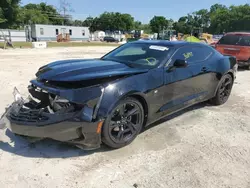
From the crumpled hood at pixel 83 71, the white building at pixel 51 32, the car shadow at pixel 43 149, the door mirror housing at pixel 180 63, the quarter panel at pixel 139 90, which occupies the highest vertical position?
the white building at pixel 51 32

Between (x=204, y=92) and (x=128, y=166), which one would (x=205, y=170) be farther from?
(x=204, y=92)

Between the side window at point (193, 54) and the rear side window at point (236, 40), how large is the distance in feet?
20.4

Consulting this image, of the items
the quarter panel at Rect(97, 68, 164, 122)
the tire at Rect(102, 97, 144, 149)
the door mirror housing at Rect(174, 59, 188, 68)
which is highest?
the door mirror housing at Rect(174, 59, 188, 68)

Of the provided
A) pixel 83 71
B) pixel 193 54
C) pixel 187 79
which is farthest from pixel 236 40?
pixel 83 71

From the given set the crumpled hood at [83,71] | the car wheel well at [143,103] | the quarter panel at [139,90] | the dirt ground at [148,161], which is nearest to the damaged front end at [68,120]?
the quarter panel at [139,90]

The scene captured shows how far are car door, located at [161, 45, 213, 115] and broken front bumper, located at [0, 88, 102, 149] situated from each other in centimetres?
138

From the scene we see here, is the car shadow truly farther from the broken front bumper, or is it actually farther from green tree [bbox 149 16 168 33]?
green tree [bbox 149 16 168 33]

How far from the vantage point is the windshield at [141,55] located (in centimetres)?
383

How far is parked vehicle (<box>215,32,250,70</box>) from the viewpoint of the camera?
9914mm

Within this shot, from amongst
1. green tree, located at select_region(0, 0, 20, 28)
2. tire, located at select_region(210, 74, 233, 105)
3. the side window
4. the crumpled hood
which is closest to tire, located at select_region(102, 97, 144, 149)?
the crumpled hood

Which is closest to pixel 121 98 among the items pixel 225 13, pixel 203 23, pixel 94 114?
pixel 94 114

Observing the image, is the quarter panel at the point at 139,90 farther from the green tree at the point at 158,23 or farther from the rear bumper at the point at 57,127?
the green tree at the point at 158,23

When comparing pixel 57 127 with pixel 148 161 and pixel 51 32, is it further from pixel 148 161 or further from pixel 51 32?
pixel 51 32

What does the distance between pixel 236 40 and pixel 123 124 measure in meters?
9.06
